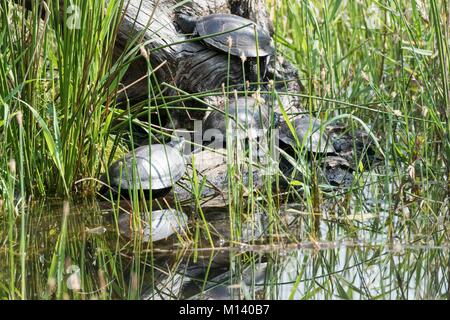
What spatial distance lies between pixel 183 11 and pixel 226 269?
2507mm

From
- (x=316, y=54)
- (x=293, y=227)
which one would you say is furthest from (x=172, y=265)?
(x=316, y=54)

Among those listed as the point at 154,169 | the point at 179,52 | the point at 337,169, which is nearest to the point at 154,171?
the point at 154,169

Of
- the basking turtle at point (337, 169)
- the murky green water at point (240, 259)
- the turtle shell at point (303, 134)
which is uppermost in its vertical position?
the turtle shell at point (303, 134)

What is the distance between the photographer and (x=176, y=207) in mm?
3033

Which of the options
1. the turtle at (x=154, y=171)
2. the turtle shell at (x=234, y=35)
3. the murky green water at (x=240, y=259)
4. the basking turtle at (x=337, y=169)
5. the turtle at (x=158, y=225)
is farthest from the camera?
the turtle shell at (x=234, y=35)

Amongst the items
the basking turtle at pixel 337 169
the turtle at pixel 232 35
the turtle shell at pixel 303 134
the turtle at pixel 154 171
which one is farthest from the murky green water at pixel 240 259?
the turtle at pixel 232 35

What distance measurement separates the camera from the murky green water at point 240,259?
7.95 feet

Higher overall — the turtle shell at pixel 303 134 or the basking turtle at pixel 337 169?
the turtle shell at pixel 303 134

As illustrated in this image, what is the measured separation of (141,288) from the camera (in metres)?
2.46

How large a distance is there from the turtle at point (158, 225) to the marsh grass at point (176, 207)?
4 cm

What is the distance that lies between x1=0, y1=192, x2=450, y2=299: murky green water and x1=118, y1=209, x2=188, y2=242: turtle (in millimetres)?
36

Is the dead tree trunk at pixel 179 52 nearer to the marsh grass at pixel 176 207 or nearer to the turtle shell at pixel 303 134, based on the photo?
the turtle shell at pixel 303 134

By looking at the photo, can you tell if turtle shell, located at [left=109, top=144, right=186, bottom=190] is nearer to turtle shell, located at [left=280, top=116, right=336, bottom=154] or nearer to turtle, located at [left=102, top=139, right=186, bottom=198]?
turtle, located at [left=102, top=139, right=186, bottom=198]
